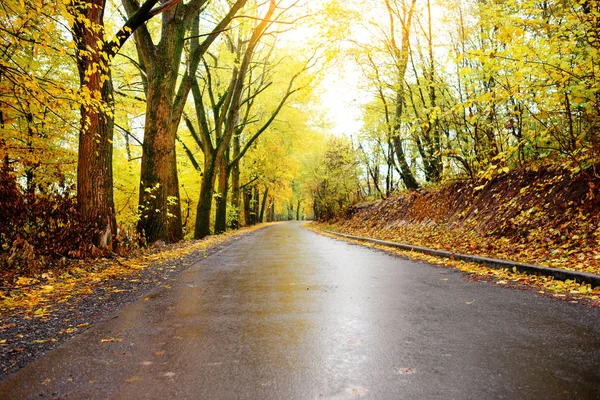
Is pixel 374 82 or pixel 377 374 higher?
pixel 374 82

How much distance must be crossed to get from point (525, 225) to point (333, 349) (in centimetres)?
754

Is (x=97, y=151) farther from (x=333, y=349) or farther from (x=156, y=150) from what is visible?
(x=333, y=349)

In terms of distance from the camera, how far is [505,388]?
2.44 meters

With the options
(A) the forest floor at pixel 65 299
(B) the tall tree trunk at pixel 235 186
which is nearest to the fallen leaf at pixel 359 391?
(A) the forest floor at pixel 65 299

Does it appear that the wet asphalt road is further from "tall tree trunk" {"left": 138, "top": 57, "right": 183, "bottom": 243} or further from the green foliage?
the green foliage

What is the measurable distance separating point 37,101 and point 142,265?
12.1ft

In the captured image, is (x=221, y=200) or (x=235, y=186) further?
(x=235, y=186)

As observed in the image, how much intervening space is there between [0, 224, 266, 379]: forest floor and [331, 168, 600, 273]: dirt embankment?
6.73m

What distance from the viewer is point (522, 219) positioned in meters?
9.20

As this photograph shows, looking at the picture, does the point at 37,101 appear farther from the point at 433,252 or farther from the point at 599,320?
the point at 433,252

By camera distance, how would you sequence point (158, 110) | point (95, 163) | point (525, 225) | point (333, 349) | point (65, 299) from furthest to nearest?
point (158, 110) → point (525, 225) → point (95, 163) → point (65, 299) → point (333, 349)

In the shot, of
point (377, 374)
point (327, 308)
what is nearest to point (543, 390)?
point (377, 374)

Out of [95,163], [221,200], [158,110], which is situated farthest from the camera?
[221,200]

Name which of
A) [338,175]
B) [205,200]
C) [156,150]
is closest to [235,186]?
[338,175]
